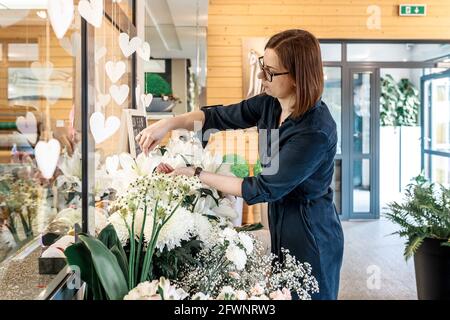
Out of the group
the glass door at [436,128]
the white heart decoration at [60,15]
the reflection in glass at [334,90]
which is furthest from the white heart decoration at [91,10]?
the glass door at [436,128]

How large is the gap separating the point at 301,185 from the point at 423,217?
214cm

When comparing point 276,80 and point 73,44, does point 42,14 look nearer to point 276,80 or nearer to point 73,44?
point 73,44

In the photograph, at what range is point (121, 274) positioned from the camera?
96 cm

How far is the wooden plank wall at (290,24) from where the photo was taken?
20.1 feet

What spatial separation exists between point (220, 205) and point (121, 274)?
0.40 metres

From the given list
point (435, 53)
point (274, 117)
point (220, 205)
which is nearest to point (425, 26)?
point (435, 53)

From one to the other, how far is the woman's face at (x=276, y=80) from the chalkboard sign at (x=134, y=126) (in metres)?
0.58

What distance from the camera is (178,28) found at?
566 centimetres

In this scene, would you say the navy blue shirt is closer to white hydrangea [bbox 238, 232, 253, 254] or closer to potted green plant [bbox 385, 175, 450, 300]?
white hydrangea [bbox 238, 232, 253, 254]

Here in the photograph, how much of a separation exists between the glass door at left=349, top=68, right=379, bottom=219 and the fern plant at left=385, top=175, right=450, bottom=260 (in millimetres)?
3370

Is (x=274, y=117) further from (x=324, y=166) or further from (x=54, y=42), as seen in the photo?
(x=54, y=42)

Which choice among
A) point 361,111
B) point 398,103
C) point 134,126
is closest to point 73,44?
point 134,126

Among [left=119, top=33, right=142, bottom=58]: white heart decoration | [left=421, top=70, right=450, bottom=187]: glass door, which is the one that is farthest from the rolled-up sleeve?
[left=421, top=70, right=450, bottom=187]: glass door

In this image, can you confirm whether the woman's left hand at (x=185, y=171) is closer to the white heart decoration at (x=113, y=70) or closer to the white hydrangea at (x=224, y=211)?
the white hydrangea at (x=224, y=211)
